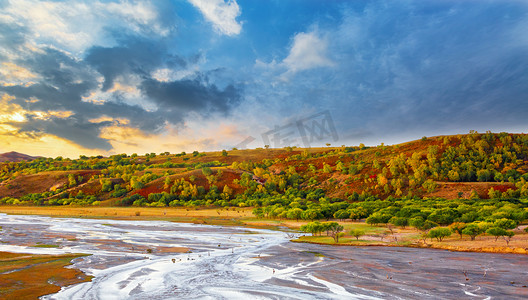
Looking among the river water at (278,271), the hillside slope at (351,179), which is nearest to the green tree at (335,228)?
the river water at (278,271)

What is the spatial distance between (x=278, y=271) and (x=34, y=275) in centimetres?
1957

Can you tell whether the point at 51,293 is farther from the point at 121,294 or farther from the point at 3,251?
the point at 3,251

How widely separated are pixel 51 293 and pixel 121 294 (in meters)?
4.14

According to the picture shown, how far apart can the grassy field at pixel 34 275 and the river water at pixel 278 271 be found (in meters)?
1.20

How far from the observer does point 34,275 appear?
23.7 m

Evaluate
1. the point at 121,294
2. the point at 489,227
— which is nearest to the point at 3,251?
the point at 121,294

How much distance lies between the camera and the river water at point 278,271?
69.8ft

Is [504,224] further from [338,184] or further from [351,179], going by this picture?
[338,184]

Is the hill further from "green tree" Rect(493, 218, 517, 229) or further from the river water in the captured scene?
the river water

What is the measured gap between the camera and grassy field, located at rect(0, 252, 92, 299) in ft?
64.4

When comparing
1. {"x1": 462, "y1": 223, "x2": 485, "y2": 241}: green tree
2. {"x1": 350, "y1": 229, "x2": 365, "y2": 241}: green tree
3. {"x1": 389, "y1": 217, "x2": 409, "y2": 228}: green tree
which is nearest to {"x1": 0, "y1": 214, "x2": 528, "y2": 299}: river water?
{"x1": 350, "y1": 229, "x2": 365, "y2": 241}: green tree

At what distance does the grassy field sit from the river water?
47.2 inches

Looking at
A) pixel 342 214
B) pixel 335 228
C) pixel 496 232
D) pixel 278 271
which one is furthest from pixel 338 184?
pixel 278 271

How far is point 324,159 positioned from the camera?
154000 mm
